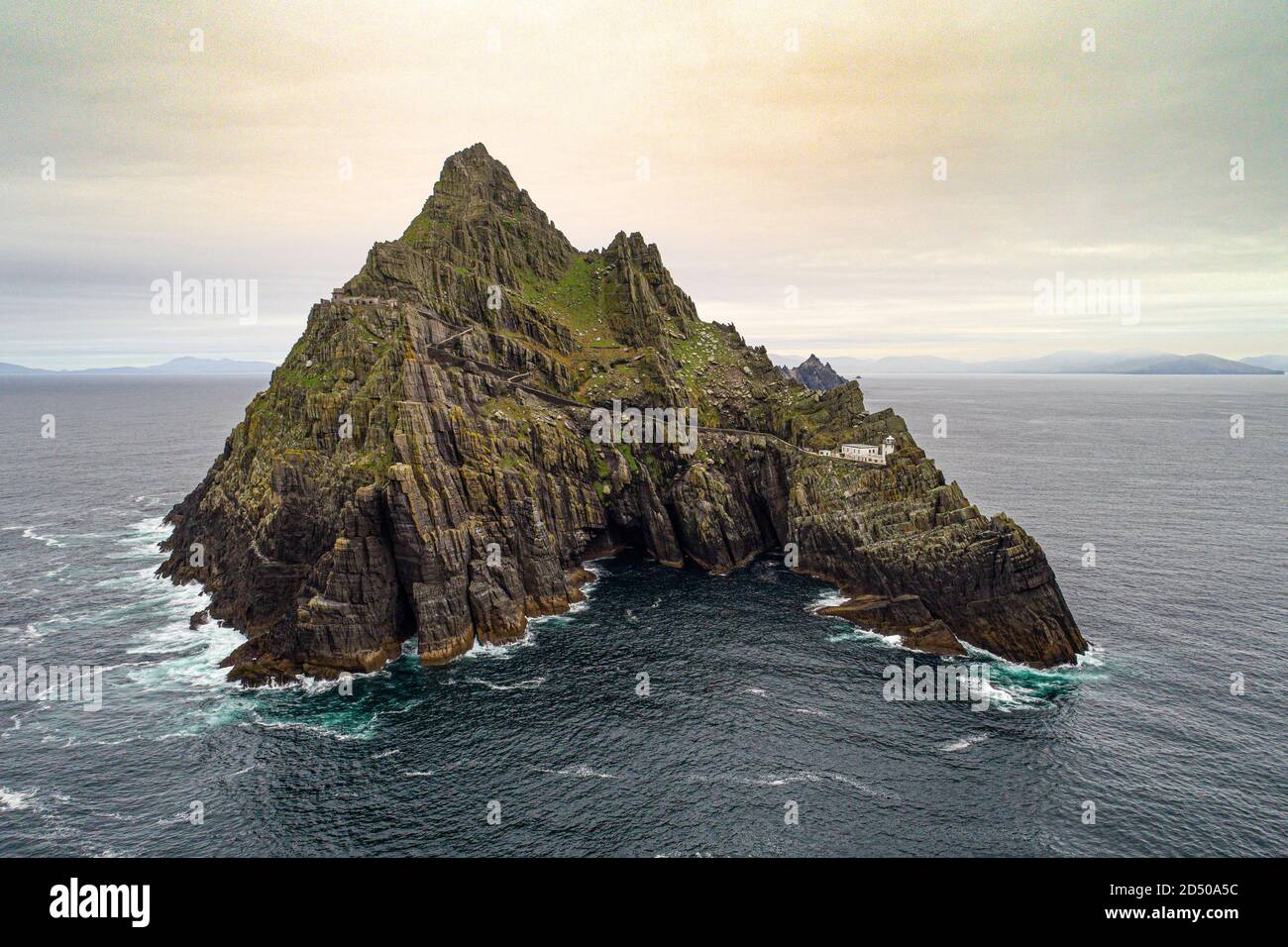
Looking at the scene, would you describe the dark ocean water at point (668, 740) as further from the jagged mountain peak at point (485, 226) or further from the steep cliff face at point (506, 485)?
the jagged mountain peak at point (485, 226)

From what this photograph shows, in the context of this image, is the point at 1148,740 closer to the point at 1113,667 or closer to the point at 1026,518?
the point at 1113,667

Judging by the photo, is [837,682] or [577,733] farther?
[837,682]

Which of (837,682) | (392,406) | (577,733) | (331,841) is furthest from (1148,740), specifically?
(392,406)

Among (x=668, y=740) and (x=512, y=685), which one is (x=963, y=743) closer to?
(x=668, y=740)

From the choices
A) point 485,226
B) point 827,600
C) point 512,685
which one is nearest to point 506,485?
point 512,685

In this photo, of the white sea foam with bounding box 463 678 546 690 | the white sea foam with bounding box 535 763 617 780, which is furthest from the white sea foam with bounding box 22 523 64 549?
the white sea foam with bounding box 535 763 617 780

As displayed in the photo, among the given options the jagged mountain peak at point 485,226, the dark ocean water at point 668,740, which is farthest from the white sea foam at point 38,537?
the jagged mountain peak at point 485,226
